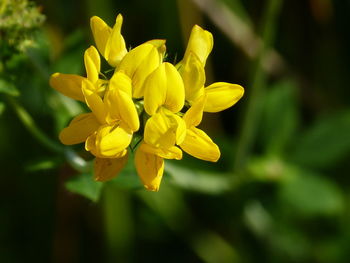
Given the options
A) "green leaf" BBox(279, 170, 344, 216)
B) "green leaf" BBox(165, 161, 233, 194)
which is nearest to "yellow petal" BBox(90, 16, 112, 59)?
"green leaf" BBox(165, 161, 233, 194)

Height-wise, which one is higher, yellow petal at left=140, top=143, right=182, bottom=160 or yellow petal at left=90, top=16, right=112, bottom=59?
yellow petal at left=90, top=16, right=112, bottom=59

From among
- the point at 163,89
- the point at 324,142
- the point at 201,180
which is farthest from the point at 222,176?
the point at 163,89

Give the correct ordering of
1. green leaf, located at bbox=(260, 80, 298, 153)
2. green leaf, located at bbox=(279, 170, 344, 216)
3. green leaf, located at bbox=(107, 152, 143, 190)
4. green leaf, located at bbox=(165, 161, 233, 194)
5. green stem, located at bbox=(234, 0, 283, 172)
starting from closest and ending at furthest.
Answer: green leaf, located at bbox=(107, 152, 143, 190)
green stem, located at bbox=(234, 0, 283, 172)
green leaf, located at bbox=(165, 161, 233, 194)
green leaf, located at bbox=(279, 170, 344, 216)
green leaf, located at bbox=(260, 80, 298, 153)

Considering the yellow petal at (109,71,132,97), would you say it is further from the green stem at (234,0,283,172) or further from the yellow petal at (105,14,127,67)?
the green stem at (234,0,283,172)

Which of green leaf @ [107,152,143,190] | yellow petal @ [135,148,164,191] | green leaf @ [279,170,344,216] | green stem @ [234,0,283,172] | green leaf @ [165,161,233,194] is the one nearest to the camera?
yellow petal @ [135,148,164,191]

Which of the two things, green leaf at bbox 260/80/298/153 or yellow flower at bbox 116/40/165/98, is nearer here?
yellow flower at bbox 116/40/165/98

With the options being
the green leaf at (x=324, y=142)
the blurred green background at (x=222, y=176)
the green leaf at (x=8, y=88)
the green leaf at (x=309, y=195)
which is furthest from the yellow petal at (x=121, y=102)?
the green leaf at (x=324, y=142)
